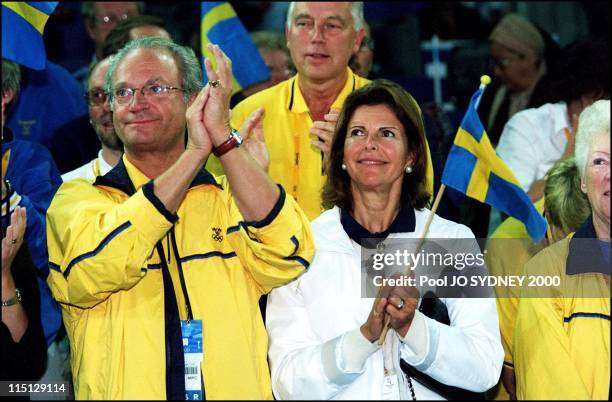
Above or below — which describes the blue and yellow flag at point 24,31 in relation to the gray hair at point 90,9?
below

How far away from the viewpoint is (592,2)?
27.5 feet

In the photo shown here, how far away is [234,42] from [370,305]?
2.68 meters

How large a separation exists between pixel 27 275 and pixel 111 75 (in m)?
0.82

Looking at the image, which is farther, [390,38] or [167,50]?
[390,38]

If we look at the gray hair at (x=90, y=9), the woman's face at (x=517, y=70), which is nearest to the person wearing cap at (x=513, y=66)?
the woman's face at (x=517, y=70)

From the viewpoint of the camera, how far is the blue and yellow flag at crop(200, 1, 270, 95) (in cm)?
658

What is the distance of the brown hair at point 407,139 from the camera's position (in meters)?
4.68

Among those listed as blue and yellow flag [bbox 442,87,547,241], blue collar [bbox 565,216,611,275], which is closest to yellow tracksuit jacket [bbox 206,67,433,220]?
blue and yellow flag [bbox 442,87,547,241]

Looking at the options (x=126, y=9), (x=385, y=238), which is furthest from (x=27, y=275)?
(x=126, y=9)

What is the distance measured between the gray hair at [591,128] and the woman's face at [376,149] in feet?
2.18

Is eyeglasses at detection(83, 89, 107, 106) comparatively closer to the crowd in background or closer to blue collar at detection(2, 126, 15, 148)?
the crowd in background

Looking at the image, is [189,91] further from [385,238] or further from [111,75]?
[385,238]

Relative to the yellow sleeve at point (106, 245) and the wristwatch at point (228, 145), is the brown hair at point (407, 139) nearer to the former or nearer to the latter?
the wristwatch at point (228, 145)

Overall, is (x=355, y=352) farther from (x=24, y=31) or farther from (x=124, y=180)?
(x=24, y=31)
